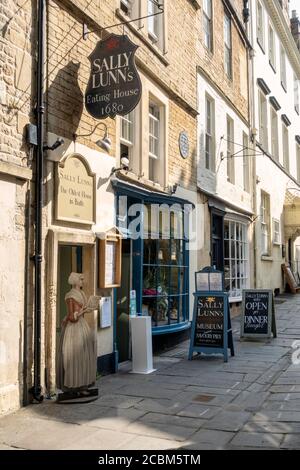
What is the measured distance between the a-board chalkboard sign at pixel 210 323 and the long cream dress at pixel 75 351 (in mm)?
3262

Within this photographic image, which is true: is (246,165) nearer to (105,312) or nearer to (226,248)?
(226,248)

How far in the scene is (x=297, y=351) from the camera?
9805 mm

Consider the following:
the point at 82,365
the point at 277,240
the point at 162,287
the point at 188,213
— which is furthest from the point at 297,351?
the point at 277,240

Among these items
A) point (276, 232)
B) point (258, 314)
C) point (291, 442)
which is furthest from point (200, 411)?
point (276, 232)

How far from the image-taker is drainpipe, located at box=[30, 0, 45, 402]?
6.26 m

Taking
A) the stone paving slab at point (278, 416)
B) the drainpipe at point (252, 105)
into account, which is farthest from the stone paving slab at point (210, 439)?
the drainpipe at point (252, 105)

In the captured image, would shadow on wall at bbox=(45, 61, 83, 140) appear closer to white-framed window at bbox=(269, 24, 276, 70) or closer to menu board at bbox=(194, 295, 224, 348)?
menu board at bbox=(194, 295, 224, 348)

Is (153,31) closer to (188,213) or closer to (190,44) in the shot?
(190,44)

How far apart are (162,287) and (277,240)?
12839 mm

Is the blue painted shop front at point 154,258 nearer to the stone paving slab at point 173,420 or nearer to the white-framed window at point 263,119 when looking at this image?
the stone paving slab at point 173,420

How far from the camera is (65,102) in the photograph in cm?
718

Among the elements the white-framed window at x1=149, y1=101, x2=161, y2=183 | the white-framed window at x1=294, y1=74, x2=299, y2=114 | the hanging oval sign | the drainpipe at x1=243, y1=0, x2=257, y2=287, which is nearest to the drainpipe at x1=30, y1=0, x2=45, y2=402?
the hanging oval sign

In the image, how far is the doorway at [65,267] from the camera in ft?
25.6

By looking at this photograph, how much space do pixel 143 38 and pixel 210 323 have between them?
5.54 m
